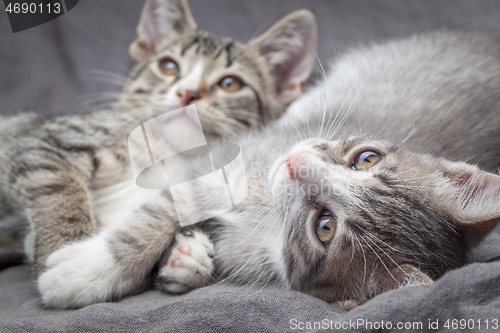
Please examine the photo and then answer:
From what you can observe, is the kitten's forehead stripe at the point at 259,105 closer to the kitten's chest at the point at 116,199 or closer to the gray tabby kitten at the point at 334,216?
the gray tabby kitten at the point at 334,216

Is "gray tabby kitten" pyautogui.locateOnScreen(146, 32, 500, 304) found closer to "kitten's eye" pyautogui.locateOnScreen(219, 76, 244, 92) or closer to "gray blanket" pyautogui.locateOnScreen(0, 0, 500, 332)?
"gray blanket" pyautogui.locateOnScreen(0, 0, 500, 332)

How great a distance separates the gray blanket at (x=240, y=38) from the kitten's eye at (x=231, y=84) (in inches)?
16.6

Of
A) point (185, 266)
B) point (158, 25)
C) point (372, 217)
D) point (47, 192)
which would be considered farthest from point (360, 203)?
point (158, 25)

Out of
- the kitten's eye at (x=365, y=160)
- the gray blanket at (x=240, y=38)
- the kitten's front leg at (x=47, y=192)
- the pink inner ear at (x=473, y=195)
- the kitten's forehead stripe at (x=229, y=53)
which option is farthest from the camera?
the kitten's forehead stripe at (x=229, y=53)

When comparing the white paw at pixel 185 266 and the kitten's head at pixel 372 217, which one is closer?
the kitten's head at pixel 372 217

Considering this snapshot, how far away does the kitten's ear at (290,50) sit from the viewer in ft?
4.81

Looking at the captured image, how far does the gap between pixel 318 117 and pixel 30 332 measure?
106cm

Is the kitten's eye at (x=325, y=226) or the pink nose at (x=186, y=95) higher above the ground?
the pink nose at (x=186, y=95)

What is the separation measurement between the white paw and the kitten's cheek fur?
96mm

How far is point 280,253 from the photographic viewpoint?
37.2 inches

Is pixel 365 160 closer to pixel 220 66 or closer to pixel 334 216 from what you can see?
pixel 334 216

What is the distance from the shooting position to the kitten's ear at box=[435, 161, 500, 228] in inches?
30.2

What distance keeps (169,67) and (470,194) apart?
1.07 m

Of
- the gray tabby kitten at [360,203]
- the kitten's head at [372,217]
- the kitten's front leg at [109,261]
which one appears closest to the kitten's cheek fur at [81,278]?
the kitten's front leg at [109,261]
